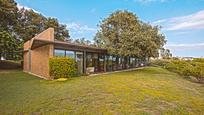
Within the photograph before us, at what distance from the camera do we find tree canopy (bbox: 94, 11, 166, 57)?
20891mm

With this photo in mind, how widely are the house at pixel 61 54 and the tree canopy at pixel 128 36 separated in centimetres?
171

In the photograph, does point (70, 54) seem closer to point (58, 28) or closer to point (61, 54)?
point (61, 54)

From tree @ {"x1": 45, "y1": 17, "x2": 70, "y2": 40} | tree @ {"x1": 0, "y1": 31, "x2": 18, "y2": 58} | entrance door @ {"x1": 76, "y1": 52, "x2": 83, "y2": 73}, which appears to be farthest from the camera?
tree @ {"x1": 45, "y1": 17, "x2": 70, "y2": 40}

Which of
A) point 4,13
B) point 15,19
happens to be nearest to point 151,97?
point 4,13

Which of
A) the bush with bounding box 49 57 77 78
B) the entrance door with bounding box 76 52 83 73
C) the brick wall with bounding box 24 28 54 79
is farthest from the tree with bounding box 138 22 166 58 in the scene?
the brick wall with bounding box 24 28 54 79

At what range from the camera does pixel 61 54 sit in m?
17.5

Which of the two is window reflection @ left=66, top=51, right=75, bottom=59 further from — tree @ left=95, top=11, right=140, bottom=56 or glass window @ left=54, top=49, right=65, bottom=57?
tree @ left=95, top=11, right=140, bottom=56

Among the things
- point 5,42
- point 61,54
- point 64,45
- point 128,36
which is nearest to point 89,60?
point 61,54

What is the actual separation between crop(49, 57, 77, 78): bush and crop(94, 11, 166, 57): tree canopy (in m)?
6.94

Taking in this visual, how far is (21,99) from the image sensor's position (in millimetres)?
8859

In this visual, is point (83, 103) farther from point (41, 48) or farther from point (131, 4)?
point (131, 4)

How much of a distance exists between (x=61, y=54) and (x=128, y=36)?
25.2 ft

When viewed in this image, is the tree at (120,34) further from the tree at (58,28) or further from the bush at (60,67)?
the tree at (58,28)

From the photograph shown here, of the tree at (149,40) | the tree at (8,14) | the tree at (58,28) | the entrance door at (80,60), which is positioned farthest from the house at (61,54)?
the tree at (58,28)
